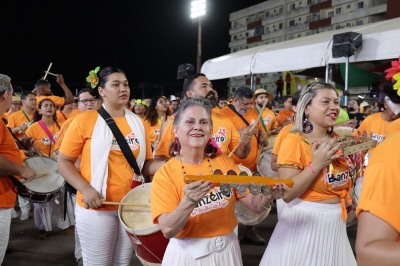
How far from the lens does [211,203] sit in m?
2.46

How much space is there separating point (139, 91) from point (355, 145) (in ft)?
54.5

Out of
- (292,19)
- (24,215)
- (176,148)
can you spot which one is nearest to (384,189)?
(176,148)

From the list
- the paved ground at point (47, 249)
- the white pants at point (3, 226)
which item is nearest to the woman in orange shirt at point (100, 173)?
the white pants at point (3, 226)

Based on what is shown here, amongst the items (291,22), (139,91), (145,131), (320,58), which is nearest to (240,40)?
(291,22)

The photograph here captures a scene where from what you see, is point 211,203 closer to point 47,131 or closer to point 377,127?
point 377,127

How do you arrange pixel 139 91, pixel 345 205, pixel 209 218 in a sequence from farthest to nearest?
pixel 139 91 → pixel 345 205 → pixel 209 218

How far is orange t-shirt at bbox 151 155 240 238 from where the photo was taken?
236 cm

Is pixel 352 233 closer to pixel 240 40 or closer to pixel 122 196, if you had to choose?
pixel 122 196

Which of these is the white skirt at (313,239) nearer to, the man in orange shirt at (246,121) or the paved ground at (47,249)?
the paved ground at (47,249)

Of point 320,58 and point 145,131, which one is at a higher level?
point 320,58

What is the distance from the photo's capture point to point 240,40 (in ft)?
194

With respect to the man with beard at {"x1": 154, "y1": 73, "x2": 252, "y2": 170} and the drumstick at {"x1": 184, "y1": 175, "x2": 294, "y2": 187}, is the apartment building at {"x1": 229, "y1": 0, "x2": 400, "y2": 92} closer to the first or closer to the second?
the man with beard at {"x1": 154, "y1": 73, "x2": 252, "y2": 170}

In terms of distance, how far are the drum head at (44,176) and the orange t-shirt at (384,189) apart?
4.04 metres

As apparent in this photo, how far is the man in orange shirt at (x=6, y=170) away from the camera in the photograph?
11.6ft
